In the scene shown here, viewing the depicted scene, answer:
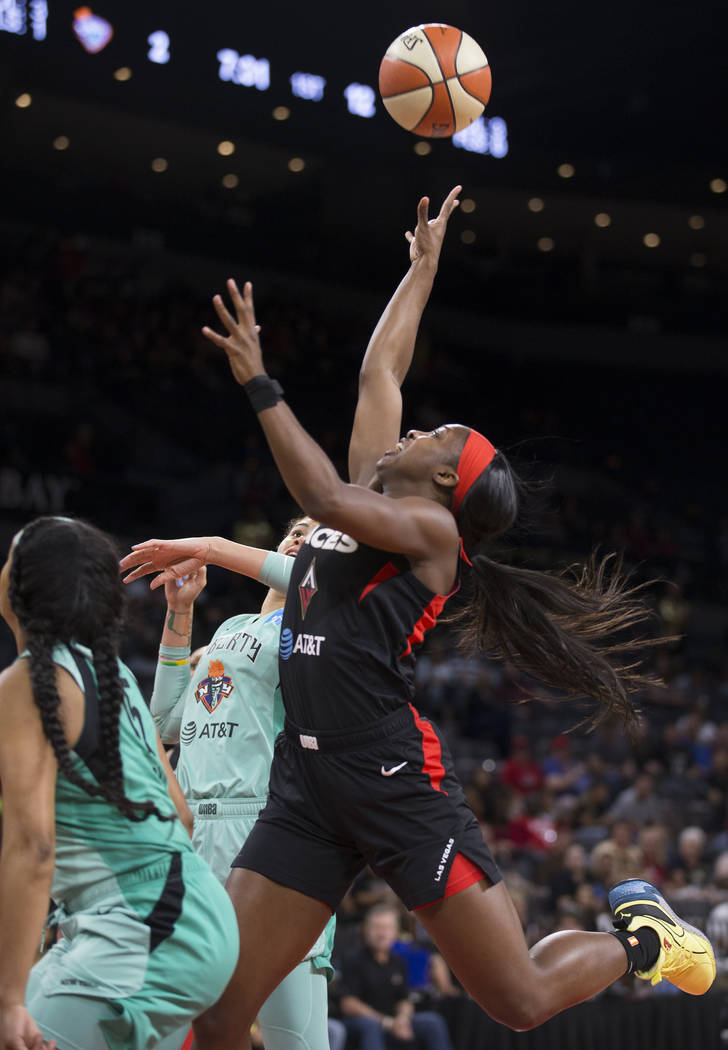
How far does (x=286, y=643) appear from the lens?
4.03 metres

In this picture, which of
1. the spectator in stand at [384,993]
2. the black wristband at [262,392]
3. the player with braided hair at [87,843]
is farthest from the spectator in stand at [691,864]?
the player with braided hair at [87,843]

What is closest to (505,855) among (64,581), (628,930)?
(628,930)

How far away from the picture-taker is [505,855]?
10797 mm

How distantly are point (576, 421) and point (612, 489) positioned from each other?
1824 millimetres

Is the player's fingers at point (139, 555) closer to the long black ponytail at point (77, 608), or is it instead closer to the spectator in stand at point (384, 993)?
the long black ponytail at point (77, 608)

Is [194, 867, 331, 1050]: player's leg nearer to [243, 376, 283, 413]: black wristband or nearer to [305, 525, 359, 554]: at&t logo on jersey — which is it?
[305, 525, 359, 554]: at&t logo on jersey

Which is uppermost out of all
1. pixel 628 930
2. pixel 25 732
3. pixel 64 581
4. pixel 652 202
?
pixel 652 202

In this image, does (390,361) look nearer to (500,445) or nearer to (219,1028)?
(219,1028)

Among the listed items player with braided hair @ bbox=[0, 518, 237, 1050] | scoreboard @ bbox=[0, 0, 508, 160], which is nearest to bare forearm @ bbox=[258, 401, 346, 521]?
player with braided hair @ bbox=[0, 518, 237, 1050]

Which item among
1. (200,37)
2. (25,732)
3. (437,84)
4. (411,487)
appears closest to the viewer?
(25,732)

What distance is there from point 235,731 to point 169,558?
2.18 ft

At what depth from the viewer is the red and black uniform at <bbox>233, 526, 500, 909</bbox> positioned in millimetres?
3822

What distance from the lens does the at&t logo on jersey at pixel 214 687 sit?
15.1 ft

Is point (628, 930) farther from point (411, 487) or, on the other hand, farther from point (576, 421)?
point (576, 421)
